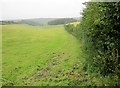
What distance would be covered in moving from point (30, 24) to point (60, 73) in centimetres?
6828

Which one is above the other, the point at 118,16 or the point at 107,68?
the point at 118,16

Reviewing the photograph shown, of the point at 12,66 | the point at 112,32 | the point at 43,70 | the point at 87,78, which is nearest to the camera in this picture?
the point at 112,32

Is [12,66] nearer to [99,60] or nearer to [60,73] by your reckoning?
[60,73]

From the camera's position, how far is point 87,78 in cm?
1898

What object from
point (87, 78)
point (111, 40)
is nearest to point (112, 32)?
point (111, 40)

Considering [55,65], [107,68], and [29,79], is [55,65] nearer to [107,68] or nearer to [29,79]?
[29,79]

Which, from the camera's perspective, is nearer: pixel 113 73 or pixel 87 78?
pixel 113 73

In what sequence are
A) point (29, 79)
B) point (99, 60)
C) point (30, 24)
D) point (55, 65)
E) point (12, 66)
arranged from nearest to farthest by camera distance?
1. point (99, 60)
2. point (29, 79)
3. point (55, 65)
4. point (12, 66)
5. point (30, 24)

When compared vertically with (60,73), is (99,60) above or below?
above

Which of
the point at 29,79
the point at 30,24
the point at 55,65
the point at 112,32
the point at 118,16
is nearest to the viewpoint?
the point at 118,16

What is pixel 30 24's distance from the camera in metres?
90.0

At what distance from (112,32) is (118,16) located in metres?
1.27

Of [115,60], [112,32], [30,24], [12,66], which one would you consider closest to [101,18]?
[112,32]

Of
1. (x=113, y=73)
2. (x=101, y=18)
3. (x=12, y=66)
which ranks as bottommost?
(x=12, y=66)
